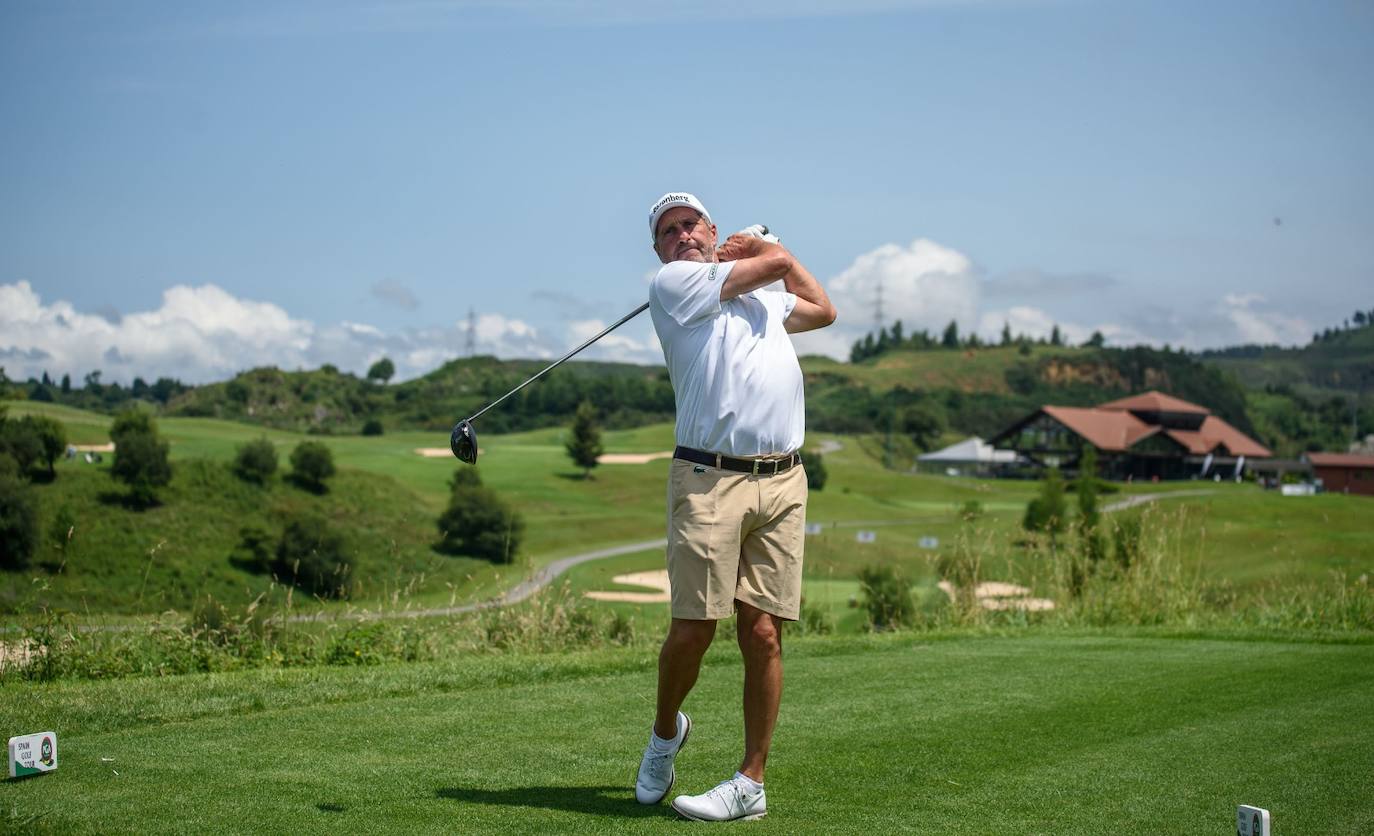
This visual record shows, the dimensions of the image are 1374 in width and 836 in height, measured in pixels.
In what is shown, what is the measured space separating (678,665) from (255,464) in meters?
60.6

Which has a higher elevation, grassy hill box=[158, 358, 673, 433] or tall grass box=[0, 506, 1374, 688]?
grassy hill box=[158, 358, 673, 433]

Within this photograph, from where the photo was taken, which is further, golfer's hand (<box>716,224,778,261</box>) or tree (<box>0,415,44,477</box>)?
tree (<box>0,415,44,477</box>)

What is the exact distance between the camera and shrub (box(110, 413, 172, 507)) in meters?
55.3

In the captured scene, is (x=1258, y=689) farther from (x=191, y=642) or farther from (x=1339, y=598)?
(x=191, y=642)

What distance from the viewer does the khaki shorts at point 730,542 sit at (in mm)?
4066

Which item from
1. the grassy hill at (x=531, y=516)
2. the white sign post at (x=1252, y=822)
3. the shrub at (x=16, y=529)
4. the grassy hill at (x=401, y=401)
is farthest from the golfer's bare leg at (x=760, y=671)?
the grassy hill at (x=401, y=401)

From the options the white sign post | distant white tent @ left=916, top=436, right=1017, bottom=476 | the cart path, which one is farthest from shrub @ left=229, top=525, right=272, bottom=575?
distant white tent @ left=916, top=436, right=1017, bottom=476

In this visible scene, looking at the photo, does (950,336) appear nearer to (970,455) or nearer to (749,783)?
(970,455)

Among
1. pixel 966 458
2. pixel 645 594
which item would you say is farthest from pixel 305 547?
pixel 966 458

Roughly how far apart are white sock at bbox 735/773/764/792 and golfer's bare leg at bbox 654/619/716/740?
Result: 1.00 feet

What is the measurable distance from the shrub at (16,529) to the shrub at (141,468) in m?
15.9

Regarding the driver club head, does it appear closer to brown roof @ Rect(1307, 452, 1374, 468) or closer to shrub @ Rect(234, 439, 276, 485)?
shrub @ Rect(234, 439, 276, 485)

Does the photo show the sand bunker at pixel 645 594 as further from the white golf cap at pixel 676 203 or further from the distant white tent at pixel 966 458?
the distant white tent at pixel 966 458

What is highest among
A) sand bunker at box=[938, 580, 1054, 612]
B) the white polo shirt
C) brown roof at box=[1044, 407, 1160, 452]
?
brown roof at box=[1044, 407, 1160, 452]
